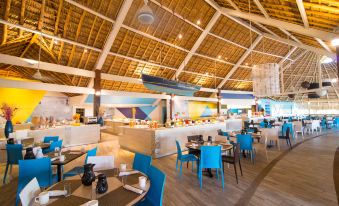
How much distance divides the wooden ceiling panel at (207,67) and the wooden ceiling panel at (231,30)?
2086 mm

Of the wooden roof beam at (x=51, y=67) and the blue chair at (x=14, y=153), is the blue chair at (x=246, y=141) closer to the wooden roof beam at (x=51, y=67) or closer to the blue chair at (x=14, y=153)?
the blue chair at (x=14, y=153)

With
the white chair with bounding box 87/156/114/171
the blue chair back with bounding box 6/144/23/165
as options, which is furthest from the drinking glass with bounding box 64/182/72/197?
the blue chair back with bounding box 6/144/23/165

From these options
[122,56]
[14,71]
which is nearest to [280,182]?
[122,56]

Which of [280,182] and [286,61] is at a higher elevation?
[286,61]

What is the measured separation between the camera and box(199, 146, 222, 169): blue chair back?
3.49m

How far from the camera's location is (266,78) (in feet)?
23.7

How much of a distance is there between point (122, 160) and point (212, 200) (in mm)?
3438

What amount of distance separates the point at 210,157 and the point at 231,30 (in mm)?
9910

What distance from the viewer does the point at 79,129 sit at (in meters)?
8.09

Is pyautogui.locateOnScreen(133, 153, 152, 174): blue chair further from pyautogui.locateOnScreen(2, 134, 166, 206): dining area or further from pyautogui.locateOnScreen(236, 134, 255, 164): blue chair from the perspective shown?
pyautogui.locateOnScreen(236, 134, 255, 164): blue chair

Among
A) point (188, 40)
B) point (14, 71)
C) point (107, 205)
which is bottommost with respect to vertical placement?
point (107, 205)

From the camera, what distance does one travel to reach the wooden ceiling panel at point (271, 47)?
1255cm

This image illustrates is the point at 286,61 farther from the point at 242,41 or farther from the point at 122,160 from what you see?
the point at 122,160

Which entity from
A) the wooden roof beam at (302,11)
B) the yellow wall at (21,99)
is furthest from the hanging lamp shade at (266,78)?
the yellow wall at (21,99)
